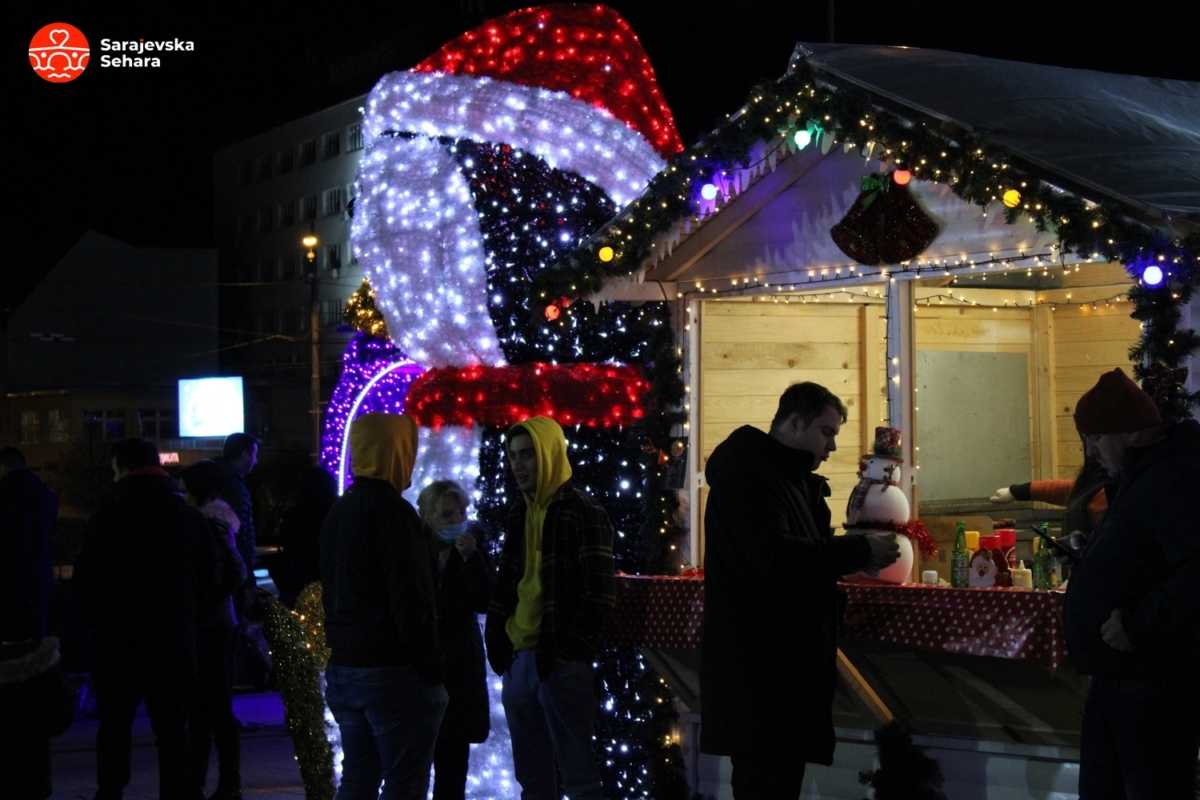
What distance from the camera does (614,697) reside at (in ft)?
26.5

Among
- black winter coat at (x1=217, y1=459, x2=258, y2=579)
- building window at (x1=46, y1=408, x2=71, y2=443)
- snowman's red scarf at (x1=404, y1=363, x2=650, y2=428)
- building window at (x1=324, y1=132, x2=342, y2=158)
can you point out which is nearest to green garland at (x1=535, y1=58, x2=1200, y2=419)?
snowman's red scarf at (x1=404, y1=363, x2=650, y2=428)

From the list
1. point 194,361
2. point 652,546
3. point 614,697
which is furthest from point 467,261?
point 194,361

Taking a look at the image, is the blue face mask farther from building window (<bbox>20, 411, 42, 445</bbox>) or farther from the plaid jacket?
building window (<bbox>20, 411, 42, 445</bbox>)

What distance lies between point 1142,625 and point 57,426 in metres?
53.0

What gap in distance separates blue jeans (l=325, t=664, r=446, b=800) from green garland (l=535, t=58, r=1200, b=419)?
2.53m

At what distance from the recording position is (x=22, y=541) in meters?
9.78

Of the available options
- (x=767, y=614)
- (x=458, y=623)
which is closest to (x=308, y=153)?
(x=458, y=623)

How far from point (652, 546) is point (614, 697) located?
2.87ft

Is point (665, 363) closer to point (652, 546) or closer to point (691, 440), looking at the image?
point (691, 440)

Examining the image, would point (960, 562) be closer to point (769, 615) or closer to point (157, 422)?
point (769, 615)

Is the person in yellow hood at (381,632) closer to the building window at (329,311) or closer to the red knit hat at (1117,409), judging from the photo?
the red knit hat at (1117,409)

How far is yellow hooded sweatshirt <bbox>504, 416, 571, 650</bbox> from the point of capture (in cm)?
600

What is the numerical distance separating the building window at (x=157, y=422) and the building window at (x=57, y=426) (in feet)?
8.26

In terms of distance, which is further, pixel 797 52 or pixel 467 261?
pixel 467 261
